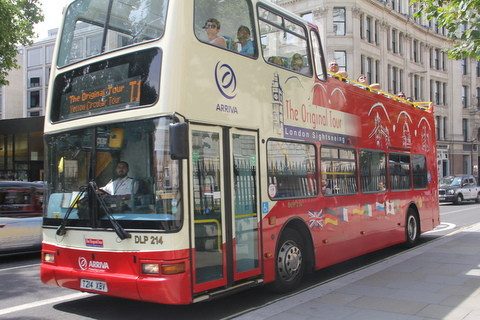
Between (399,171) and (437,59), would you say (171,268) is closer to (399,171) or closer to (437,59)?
(399,171)

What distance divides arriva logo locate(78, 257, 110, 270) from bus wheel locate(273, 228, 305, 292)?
2471 millimetres

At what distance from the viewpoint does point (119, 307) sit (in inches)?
270

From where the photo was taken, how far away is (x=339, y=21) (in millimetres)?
41531

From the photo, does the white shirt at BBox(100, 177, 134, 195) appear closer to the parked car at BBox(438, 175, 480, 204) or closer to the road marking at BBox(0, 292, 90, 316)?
the road marking at BBox(0, 292, 90, 316)

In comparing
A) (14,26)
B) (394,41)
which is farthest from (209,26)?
(394,41)

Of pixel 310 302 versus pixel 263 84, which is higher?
pixel 263 84

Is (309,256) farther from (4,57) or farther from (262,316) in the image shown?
(4,57)

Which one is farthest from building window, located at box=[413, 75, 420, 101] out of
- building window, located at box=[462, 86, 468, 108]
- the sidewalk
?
the sidewalk

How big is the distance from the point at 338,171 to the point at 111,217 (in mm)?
4494

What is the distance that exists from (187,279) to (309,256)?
289 cm

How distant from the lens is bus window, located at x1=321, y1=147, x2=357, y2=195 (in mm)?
8539

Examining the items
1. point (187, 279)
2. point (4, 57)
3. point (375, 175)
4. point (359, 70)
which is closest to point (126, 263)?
point (187, 279)

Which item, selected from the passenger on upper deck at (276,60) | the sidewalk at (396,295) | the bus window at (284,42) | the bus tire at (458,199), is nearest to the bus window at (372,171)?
the sidewalk at (396,295)

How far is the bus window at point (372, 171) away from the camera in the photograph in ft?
32.2
